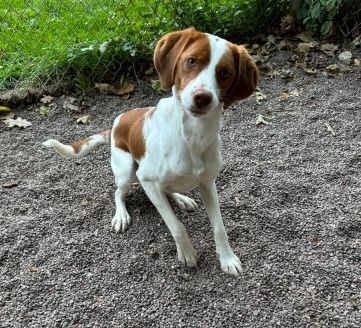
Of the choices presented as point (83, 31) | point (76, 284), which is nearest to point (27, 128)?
point (83, 31)

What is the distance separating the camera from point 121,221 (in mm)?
3273

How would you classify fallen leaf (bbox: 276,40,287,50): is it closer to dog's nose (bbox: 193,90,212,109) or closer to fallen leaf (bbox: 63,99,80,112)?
fallen leaf (bbox: 63,99,80,112)

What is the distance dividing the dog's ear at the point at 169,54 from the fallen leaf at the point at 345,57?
2956mm

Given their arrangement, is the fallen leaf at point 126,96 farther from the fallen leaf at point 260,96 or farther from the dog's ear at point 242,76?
the dog's ear at point 242,76

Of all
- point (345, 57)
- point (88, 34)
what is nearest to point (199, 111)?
point (88, 34)

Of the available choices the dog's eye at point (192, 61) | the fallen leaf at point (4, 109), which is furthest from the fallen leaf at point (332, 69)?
the fallen leaf at point (4, 109)

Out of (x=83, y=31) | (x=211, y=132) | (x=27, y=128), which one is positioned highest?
(x=211, y=132)

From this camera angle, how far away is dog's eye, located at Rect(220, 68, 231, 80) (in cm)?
242

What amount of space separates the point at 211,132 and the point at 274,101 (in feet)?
6.99

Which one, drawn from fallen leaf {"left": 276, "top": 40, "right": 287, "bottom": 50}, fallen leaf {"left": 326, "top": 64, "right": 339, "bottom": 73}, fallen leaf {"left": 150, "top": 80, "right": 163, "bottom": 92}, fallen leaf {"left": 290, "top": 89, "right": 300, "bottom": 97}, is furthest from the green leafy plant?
fallen leaf {"left": 150, "top": 80, "right": 163, "bottom": 92}

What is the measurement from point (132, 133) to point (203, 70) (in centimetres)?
83

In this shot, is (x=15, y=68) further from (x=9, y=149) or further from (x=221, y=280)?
(x=221, y=280)

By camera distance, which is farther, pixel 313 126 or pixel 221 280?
pixel 313 126

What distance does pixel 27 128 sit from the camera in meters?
4.39
